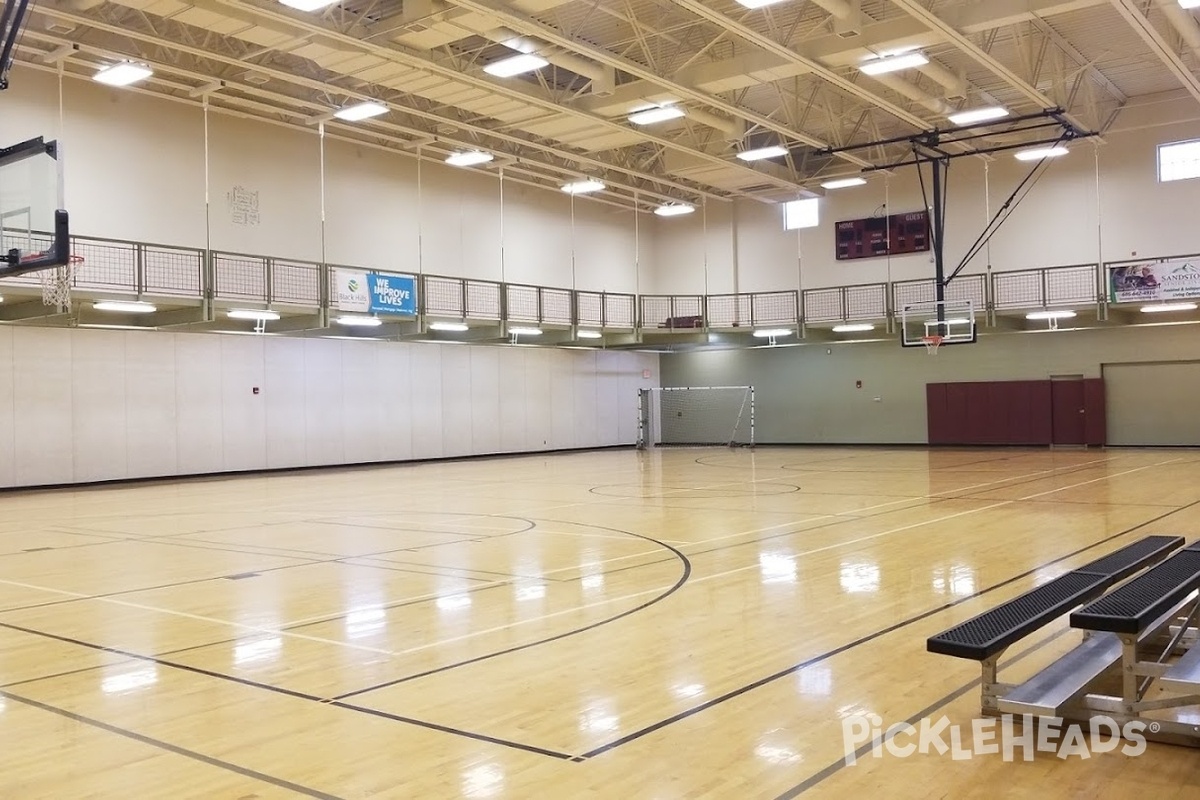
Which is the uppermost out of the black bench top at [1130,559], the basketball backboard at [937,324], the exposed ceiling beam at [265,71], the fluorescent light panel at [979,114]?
the exposed ceiling beam at [265,71]

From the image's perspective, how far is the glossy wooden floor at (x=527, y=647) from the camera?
169 inches

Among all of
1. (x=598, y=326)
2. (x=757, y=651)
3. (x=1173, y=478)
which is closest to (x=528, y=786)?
(x=757, y=651)

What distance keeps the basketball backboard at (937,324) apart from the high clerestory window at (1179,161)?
19.6 feet

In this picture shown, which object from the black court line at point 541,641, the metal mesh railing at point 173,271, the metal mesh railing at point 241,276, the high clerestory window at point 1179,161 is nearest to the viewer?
the black court line at point 541,641

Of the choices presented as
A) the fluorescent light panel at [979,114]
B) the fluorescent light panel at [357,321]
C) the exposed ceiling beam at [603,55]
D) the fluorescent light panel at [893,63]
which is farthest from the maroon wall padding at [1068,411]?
the fluorescent light panel at [357,321]

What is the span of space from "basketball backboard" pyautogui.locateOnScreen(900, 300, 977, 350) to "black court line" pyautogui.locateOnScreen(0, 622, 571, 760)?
2100 centimetres

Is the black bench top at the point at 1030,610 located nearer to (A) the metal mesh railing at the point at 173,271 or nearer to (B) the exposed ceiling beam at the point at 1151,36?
(B) the exposed ceiling beam at the point at 1151,36

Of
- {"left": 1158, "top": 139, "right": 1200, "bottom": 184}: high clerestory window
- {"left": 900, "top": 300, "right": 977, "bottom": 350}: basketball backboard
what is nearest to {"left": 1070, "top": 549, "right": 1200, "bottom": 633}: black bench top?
{"left": 900, "top": 300, "right": 977, "bottom": 350}: basketball backboard

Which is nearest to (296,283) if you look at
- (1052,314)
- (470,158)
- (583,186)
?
(470,158)

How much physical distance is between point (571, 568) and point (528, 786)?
556cm

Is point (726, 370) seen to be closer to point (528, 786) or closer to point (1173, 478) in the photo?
point (1173, 478)

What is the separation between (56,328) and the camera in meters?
21.5

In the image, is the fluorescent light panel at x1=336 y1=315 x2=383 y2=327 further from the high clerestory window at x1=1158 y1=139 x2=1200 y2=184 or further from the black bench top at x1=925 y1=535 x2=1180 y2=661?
the high clerestory window at x1=1158 y1=139 x2=1200 y2=184

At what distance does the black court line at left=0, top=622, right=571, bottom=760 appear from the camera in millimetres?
4641
